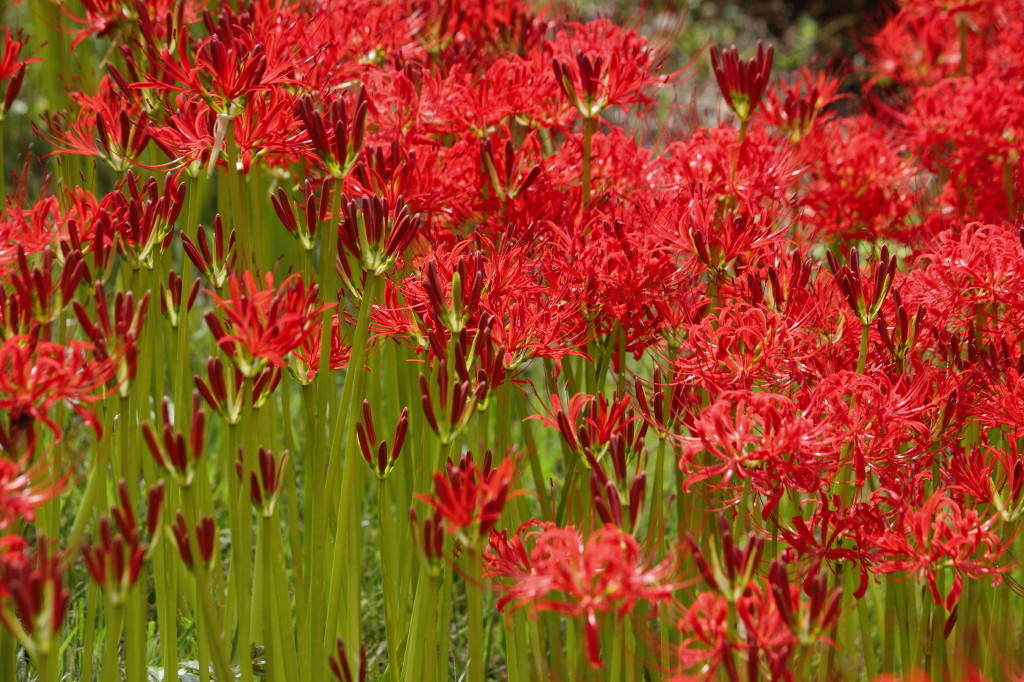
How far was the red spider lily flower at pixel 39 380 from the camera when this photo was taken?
1.17 m

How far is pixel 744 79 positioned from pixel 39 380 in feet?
4.56

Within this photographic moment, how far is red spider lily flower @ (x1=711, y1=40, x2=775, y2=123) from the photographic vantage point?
2027mm

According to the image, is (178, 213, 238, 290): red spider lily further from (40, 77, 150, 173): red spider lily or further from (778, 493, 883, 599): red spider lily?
(778, 493, 883, 599): red spider lily

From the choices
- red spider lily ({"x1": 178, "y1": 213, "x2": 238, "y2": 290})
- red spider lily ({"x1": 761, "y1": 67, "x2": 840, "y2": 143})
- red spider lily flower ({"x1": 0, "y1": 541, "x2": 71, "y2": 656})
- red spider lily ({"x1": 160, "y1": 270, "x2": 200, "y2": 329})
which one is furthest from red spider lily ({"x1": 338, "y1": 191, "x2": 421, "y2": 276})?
red spider lily ({"x1": 761, "y1": 67, "x2": 840, "y2": 143})

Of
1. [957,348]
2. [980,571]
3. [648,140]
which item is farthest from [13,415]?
[648,140]

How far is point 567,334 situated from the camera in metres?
1.73

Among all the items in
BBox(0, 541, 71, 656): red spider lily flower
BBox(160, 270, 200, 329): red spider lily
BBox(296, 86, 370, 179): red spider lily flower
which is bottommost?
BBox(0, 541, 71, 656): red spider lily flower

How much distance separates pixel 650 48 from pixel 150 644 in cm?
155

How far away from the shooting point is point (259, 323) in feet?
4.13

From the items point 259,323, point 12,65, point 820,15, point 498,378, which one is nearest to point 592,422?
point 498,378

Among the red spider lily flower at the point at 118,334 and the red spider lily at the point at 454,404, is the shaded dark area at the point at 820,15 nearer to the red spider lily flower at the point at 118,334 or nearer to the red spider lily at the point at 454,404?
the red spider lily at the point at 454,404

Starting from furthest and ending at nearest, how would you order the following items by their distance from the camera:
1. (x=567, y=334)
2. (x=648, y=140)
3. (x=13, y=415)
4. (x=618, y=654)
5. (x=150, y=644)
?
(x=648, y=140) → (x=150, y=644) → (x=567, y=334) → (x=618, y=654) → (x=13, y=415)

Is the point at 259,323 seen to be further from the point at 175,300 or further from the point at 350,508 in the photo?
the point at 175,300

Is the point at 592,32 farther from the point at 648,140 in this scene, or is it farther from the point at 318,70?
the point at 648,140
